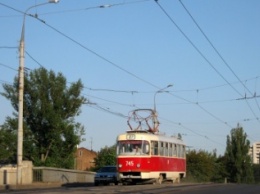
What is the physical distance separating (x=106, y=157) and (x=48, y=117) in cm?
2700

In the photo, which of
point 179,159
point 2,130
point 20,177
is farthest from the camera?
point 2,130

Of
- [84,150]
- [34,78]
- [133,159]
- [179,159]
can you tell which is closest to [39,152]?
[34,78]

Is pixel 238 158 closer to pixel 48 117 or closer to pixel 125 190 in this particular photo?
pixel 48 117

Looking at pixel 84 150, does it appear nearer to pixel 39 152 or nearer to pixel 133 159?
pixel 39 152

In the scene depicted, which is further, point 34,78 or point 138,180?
point 34,78

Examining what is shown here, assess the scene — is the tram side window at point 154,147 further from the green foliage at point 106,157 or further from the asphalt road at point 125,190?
the green foliage at point 106,157

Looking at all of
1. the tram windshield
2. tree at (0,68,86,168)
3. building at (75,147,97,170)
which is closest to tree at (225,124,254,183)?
building at (75,147,97,170)

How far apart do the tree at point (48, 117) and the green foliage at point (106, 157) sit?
22762 mm

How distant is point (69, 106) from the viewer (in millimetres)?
52469

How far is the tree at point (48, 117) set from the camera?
166ft

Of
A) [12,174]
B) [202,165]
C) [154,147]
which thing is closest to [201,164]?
[202,165]

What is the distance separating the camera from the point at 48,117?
51031 mm

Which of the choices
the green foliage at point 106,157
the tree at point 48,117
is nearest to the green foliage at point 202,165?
the green foliage at point 106,157

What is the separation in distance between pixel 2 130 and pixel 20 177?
1860cm
